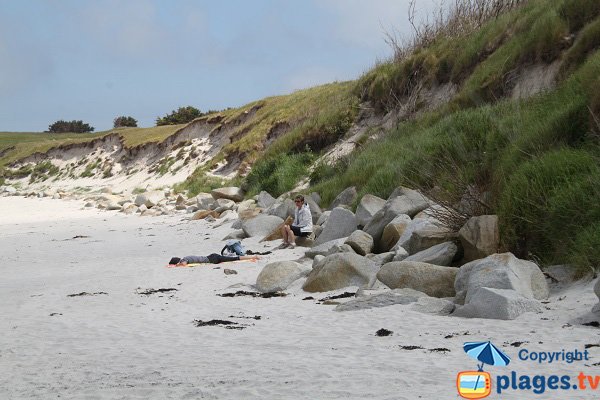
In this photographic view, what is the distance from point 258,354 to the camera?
4.68 m

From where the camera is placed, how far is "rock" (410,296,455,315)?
18.3ft

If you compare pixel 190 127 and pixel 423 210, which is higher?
pixel 190 127

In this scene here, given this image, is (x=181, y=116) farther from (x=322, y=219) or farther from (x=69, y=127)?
(x=322, y=219)

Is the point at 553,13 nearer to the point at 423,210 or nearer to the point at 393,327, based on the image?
the point at 423,210

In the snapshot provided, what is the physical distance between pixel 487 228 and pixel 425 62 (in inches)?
501

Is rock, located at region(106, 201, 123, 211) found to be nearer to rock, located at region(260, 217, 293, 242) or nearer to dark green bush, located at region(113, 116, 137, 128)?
rock, located at region(260, 217, 293, 242)

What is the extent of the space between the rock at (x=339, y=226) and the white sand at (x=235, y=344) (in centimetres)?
233

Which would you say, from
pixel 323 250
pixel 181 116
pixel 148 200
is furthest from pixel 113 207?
pixel 181 116

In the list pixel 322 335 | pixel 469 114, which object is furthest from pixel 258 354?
pixel 469 114

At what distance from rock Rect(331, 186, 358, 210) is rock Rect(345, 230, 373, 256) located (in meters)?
4.15

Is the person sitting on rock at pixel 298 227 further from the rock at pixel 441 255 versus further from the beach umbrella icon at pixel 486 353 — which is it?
the beach umbrella icon at pixel 486 353

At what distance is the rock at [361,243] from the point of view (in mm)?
9039

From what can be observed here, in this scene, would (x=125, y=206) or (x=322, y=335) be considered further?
(x=125, y=206)

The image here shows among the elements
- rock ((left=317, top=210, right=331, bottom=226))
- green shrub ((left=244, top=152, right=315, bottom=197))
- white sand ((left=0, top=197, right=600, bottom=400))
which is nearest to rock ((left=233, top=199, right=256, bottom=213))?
green shrub ((left=244, top=152, right=315, bottom=197))
